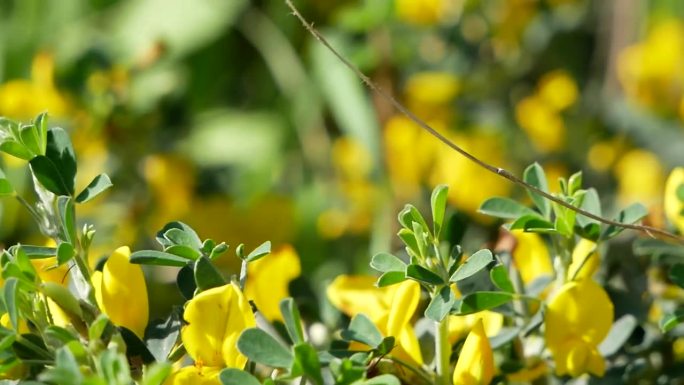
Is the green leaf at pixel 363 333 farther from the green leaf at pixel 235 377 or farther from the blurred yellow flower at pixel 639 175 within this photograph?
the blurred yellow flower at pixel 639 175

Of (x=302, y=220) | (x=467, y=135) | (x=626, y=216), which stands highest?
(x=626, y=216)

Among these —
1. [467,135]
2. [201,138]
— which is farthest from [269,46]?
[467,135]

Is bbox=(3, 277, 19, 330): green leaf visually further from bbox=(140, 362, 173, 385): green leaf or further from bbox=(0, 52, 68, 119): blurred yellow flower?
bbox=(0, 52, 68, 119): blurred yellow flower

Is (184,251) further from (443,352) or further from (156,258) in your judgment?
(443,352)

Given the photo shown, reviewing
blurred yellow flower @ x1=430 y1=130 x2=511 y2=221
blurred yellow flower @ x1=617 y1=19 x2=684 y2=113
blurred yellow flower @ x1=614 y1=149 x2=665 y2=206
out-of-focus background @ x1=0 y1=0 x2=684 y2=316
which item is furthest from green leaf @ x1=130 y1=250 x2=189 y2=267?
blurred yellow flower @ x1=617 y1=19 x2=684 y2=113

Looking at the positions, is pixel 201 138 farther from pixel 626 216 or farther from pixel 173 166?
pixel 626 216

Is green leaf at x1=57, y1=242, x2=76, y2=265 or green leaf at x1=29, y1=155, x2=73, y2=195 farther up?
green leaf at x1=29, y1=155, x2=73, y2=195
